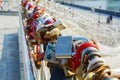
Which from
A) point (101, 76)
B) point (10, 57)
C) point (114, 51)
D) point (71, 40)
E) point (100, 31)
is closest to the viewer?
point (101, 76)

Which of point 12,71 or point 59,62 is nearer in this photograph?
point 59,62

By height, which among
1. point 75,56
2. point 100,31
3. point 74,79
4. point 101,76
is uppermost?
point 101,76

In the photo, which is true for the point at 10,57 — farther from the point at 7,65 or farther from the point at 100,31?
the point at 100,31

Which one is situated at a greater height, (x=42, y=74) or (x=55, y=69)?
(x=55, y=69)

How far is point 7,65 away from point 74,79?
2.17 m

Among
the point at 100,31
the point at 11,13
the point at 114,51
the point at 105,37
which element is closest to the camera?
the point at 114,51

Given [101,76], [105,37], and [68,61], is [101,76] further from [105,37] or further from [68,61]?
[105,37]

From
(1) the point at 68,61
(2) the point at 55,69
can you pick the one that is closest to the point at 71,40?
(1) the point at 68,61

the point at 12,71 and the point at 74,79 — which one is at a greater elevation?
the point at 74,79

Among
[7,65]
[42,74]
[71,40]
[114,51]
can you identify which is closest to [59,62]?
[71,40]

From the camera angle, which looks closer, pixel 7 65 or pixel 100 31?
pixel 7 65

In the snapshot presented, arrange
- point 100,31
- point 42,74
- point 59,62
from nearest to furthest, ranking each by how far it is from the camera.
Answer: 1. point 59,62
2. point 42,74
3. point 100,31

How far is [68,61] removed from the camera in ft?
6.66

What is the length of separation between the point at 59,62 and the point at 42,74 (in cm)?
103
